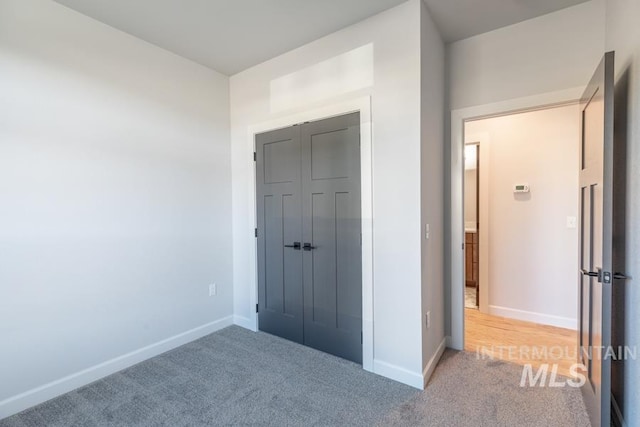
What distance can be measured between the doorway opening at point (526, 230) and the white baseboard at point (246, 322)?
207 centimetres

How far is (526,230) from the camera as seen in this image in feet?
11.2

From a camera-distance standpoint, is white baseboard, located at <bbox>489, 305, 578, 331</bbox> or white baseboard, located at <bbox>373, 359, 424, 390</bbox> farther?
white baseboard, located at <bbox>489, 305, 578, 331</bbox>

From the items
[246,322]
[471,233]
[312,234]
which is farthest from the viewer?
[471,233]

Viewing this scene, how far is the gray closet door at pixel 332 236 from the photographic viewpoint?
2.48 m

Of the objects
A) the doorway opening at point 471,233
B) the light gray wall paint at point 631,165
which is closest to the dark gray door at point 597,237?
the light gray wall paint at point 631,165

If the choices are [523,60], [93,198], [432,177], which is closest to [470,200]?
[523,60]

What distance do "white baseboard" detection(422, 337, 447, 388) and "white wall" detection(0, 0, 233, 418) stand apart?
214cm

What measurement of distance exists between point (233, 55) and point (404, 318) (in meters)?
2.77

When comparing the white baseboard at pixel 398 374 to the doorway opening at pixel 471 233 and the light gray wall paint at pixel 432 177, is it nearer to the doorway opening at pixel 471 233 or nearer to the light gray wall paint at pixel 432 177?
the light gray wall paint at pixel 432 177

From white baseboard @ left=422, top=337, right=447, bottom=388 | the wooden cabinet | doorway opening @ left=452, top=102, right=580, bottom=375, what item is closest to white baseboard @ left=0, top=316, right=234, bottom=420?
white baseboard @ left=422, top=337, right=447, bottom=388

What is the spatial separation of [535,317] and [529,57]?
267cm

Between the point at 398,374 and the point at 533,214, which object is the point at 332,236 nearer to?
the point at 398,374

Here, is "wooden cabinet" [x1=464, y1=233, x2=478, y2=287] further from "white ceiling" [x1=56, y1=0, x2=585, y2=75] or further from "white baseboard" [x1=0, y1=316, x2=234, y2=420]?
"white baseboard" [x1=0, y1=316, x2=234, y2=420]

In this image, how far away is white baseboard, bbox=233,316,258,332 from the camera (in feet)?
10.6
